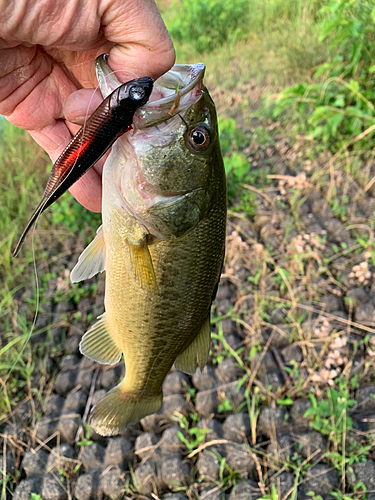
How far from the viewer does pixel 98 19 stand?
55.9 inches

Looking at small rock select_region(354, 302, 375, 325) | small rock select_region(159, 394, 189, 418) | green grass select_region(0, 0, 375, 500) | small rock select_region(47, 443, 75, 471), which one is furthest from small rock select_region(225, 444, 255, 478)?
small rock select_region(354, 302, 375, 325)

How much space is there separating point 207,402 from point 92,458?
83 centimetres

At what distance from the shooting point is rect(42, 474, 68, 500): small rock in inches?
89.4

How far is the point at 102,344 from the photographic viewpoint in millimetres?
1739

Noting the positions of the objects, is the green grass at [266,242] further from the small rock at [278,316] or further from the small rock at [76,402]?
the small rock at [76,402]

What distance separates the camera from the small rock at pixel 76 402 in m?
2.61

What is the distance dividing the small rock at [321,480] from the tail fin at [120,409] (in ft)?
3.72

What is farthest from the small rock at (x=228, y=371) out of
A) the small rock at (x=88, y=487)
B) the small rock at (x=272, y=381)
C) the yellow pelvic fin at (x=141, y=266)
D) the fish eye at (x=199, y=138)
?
the fish eye at (x=199, y=138)

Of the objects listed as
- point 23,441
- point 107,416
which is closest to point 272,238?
point 107,416

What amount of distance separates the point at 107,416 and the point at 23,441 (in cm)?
119

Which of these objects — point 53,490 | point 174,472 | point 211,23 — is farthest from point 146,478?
point 211,23

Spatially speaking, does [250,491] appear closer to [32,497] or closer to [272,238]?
[32,497]

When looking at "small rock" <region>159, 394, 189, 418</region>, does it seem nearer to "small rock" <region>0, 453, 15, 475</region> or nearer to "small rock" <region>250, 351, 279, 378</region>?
"small rock" <region>250, 351, 279, 378</region>

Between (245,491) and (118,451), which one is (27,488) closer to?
(118,451)
